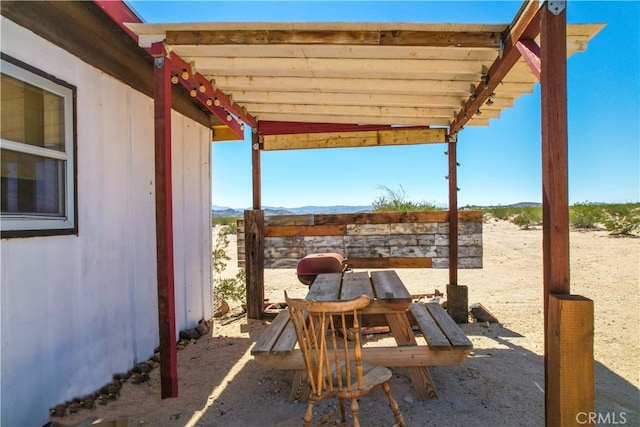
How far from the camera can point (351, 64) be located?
3.18m

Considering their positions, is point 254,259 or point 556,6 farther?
point 254,259

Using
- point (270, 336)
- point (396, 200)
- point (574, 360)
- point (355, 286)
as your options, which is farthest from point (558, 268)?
point (396, 200)

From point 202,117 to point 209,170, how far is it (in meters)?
0.76

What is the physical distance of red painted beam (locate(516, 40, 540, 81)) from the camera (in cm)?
226

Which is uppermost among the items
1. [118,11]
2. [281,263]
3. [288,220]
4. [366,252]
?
[118,11]

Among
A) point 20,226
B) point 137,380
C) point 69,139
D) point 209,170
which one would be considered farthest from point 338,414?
point 209,170

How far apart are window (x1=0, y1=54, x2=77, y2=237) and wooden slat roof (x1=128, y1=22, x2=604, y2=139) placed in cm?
82

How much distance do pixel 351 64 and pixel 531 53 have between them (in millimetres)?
1398

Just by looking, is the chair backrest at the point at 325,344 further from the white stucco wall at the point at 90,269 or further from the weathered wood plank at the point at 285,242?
the weathered wood plank at the point at 285,242

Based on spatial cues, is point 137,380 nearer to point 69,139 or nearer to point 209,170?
point 69,139

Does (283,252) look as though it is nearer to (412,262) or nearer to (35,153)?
(412,262)

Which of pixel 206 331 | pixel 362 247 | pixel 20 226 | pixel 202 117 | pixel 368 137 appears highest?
pixel 202 117

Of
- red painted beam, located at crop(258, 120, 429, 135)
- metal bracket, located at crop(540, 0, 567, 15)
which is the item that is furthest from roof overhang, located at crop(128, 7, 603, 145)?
red painted beam, located at crop(258, 120, 429, 135)

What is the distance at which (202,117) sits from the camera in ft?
17.1
